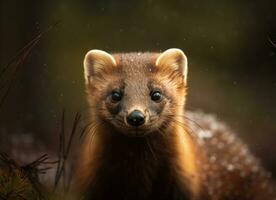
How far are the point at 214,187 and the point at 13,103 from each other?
13.4ft

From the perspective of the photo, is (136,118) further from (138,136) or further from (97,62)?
(97,62)

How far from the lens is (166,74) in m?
5.33

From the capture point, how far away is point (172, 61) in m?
5.41

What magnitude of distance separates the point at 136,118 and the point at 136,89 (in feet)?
0.97

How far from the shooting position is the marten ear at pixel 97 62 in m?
5.33

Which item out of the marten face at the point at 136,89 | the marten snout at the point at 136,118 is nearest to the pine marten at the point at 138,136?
the marten face at the point at 136,89

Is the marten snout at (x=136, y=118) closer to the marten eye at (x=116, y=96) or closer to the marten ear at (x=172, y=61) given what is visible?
the marten eye at (x=116, y=96)

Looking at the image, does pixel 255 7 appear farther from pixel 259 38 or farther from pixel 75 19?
pixel 75 19

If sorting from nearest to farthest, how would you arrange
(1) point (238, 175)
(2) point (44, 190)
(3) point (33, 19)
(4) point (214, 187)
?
(2) point (44, 190) → (4) point (214, 187) → (1) point (238, 175) → (3) point (33, 19)

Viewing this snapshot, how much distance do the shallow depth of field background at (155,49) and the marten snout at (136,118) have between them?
3933mm

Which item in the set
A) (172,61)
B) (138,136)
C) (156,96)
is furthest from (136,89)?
(172,61)

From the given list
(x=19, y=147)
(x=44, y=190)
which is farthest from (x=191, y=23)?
(x=44, y=190)

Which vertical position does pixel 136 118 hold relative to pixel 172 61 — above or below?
below

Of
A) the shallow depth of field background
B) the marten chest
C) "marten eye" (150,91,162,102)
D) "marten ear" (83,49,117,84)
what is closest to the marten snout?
"marten eye" (150,91,162,102)
